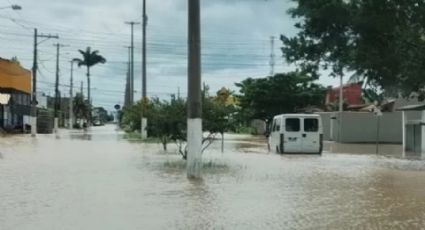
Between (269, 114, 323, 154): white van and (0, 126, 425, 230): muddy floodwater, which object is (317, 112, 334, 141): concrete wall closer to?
(269, 114, 323, 154): white van

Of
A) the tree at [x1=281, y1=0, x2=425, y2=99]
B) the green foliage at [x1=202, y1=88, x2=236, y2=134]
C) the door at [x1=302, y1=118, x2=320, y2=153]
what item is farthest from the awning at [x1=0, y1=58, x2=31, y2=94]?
the tree at [x1=281, y1=0, x2=425, y2=99]

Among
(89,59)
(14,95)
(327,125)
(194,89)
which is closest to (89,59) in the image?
(89,59)

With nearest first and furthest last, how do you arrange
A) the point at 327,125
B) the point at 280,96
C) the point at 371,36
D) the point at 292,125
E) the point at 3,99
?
the point at 371,36 < the point at 292,125 < the point at 327,125 < the point at 3,99 < the point at 280,96

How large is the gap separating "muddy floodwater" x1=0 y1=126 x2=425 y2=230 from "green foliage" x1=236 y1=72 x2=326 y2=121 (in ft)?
164

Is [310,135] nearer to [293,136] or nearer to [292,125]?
[293,136]

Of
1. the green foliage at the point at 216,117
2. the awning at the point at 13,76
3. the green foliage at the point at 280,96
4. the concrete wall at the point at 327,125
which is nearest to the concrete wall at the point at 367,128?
the concrete wall at the point at 327,125

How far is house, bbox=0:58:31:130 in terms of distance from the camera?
210 feet

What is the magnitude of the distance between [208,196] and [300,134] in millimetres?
17766

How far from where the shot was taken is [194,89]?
19469mm

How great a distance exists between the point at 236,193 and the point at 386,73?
5772 millimetres

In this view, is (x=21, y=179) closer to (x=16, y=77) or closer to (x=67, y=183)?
(x=67, y=183)

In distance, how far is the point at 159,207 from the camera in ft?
43.8

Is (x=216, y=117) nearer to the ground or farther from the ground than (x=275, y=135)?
farther from the ground

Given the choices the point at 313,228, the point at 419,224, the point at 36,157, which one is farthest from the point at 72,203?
the point at 36,157
